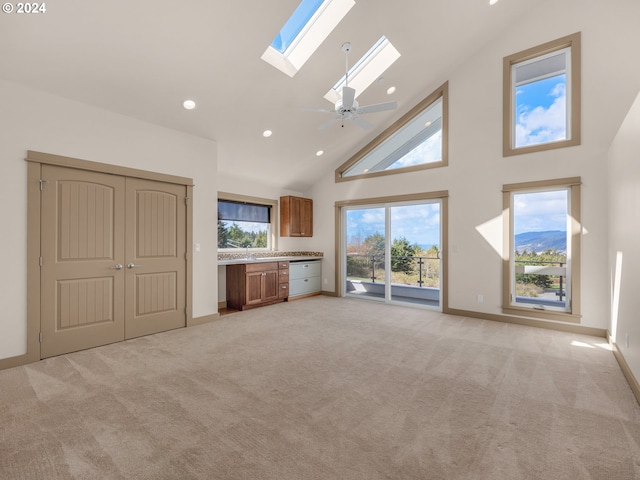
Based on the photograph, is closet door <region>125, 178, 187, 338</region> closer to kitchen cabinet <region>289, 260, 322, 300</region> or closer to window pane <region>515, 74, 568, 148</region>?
kitchen cabinet <region>289, 260, 322, 300</region>

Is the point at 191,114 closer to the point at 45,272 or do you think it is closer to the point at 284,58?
the point at 284,58

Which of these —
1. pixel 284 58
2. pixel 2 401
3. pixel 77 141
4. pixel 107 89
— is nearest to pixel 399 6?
pixel 284 58

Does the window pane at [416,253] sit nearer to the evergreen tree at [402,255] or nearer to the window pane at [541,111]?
the evergreen tree at [402,255]

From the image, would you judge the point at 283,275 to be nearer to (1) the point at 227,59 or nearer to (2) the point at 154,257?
(2) the point at 154,257

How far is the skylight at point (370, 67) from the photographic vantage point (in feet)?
16.1

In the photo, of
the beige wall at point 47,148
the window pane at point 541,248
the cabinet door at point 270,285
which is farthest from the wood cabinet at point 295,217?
the window pane at point 541,248

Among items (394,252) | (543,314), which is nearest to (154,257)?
(394,252)

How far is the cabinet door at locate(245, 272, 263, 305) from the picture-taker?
227 inches

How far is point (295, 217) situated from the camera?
23.7 ft

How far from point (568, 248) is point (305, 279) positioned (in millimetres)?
4835

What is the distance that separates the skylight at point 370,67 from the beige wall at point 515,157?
0.72 m

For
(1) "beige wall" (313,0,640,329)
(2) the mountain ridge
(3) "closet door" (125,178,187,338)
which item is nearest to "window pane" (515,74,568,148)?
(1) "beige wall" (313,0,640,329)

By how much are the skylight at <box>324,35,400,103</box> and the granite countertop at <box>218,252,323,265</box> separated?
3250 mm

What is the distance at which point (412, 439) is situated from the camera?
1999 mm
